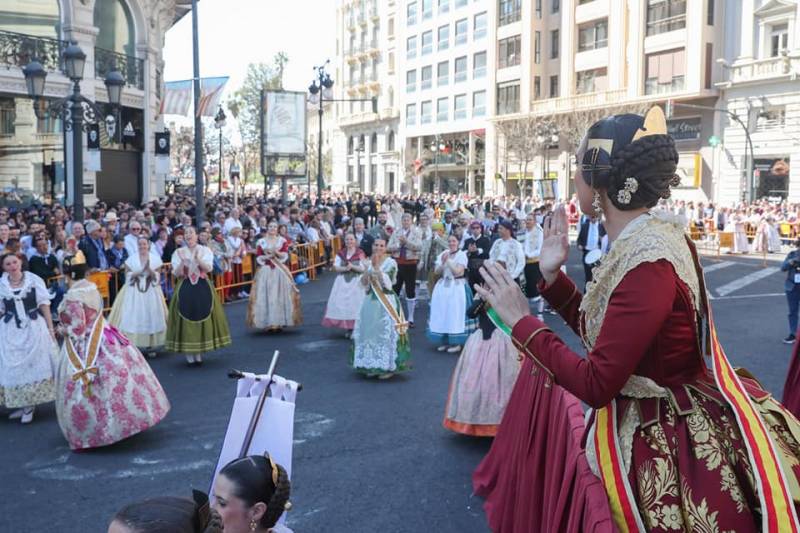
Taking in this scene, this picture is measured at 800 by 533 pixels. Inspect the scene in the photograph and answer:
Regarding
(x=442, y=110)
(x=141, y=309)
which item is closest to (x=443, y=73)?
(x=442, y=110)

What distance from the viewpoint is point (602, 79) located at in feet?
156

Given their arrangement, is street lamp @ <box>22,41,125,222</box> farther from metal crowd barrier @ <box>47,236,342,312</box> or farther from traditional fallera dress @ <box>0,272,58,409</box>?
traditional fallera dress @ <box>0,272,58,409</box>

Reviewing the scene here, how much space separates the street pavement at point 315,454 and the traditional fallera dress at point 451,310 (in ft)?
1.23

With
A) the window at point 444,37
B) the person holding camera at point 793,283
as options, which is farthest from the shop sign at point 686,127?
the person holding camera at point 793,283

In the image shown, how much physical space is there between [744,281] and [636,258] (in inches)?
735

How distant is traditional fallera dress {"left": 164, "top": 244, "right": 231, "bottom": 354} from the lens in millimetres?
10281

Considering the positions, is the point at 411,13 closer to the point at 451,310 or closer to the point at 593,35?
the point at 593,35

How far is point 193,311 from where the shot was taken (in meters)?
10.3

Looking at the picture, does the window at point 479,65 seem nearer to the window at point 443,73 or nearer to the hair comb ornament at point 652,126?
the window at point 443,73

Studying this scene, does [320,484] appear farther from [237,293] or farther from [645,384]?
[237,293]

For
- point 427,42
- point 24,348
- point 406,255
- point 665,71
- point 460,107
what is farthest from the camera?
point 427,42

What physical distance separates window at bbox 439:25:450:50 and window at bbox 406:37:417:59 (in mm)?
4357

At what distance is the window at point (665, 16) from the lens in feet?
138

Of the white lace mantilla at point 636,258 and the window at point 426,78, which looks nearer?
the white lace mantilla at point 636,258
